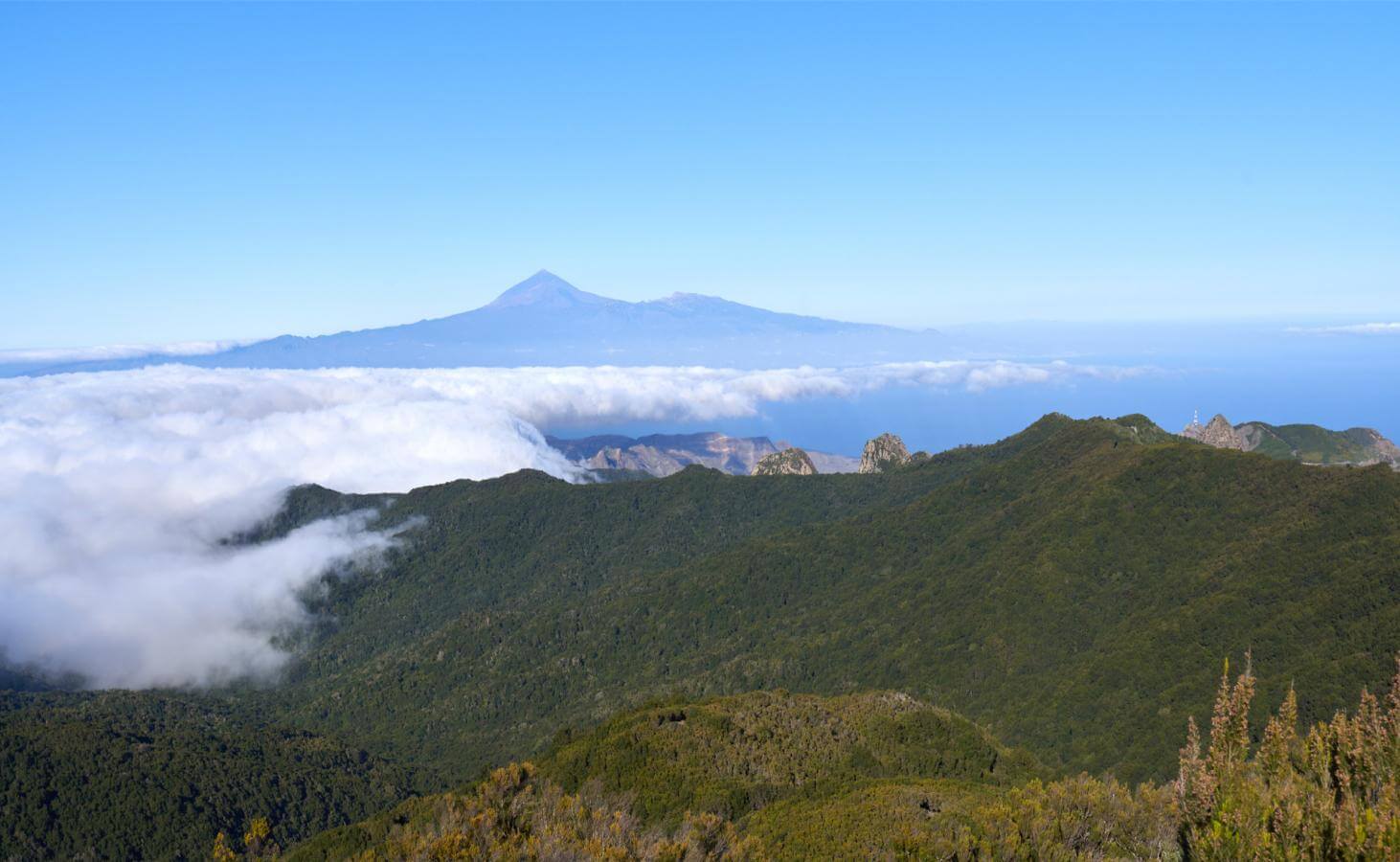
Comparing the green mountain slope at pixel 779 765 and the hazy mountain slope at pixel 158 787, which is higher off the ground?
the green mountain slope at pixel 779 765

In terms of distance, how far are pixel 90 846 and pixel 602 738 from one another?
Result: 267 ft

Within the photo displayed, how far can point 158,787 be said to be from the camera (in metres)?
141

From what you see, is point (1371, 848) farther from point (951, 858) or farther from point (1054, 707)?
point (1054, 707)

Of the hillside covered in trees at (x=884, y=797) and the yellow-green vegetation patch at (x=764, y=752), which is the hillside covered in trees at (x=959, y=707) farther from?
the hillside covered in trees at (x=884, y=797)

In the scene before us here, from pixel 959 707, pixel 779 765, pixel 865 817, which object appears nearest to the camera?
pixel 865 817

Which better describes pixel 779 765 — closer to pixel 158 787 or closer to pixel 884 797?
pixel 884 797

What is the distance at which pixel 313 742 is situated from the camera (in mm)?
170250

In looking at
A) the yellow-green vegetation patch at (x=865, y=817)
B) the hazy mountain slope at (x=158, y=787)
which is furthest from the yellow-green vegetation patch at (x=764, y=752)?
the hazy mountain slope at (x=158, y=787)

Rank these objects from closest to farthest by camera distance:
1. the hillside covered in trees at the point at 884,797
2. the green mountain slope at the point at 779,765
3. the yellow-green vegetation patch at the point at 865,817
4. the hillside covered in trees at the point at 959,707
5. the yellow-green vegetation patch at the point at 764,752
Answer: the hillside covered in trees at the point at 884,797, the yellow-green vegetation patch at the point at 865,817, the green mountain slope at the point at 779,765, the yellow-green vegetation patch at the point at 764,752, the hillside covered in trees at the point at 959,707

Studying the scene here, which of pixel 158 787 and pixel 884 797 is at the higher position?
pixel 884 797

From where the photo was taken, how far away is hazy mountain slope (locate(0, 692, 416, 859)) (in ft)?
432

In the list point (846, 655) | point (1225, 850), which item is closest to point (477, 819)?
point (1225, 850)

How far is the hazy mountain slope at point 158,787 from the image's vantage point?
132m

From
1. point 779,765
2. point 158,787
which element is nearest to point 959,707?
point 779,765
